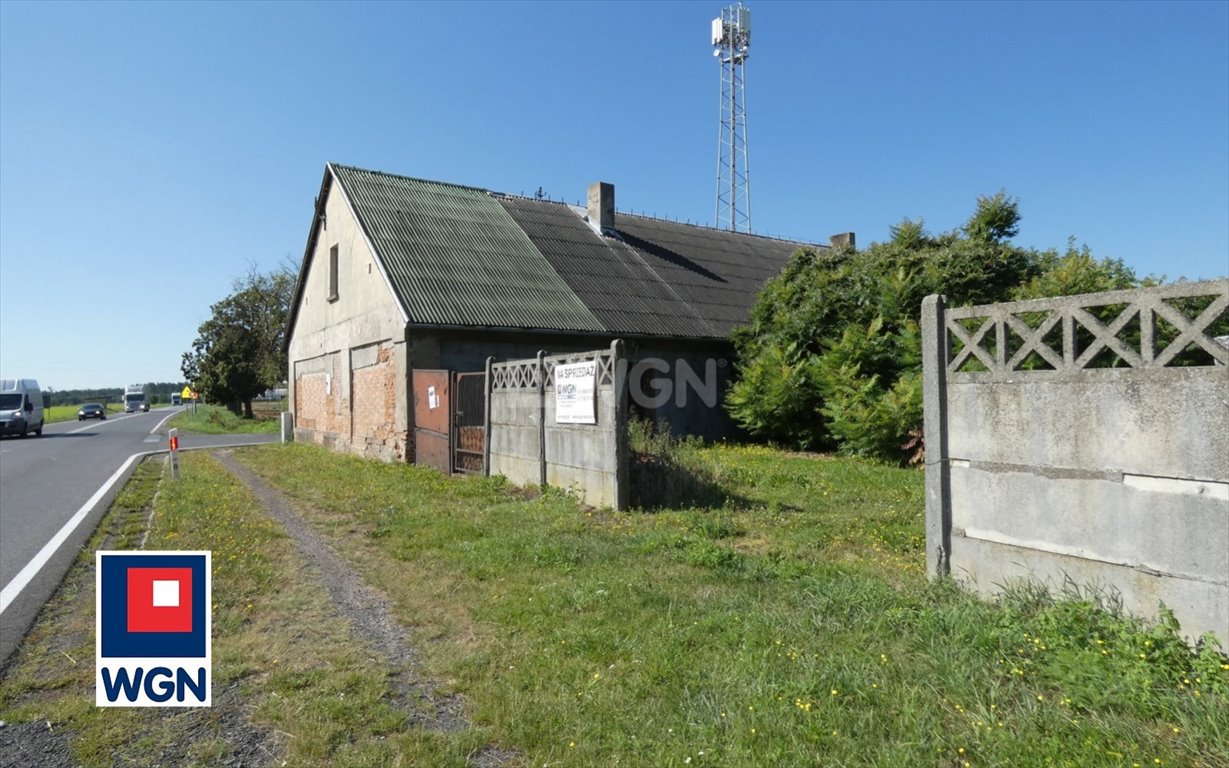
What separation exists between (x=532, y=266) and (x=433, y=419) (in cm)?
633

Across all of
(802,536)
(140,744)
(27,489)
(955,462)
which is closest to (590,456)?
(802,536)

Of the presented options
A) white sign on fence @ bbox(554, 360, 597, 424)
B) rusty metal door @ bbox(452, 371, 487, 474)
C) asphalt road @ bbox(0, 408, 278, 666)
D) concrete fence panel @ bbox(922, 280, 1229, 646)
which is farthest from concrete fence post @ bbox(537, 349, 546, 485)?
concrete fence panel @ bbox(922, 280, 1229, 646)

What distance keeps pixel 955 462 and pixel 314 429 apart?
2112 centimetres

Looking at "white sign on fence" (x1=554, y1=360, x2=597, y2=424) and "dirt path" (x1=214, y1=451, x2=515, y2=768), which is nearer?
"dirt path" (x1=214, y1=451, x2=515, y2=768)

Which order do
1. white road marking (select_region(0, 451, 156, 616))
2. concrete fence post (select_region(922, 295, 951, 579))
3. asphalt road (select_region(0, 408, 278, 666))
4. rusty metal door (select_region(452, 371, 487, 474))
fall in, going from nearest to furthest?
1. concrete fence post (select_region(922, 295, 951, 579))
2. asphalt road (select_region(0, 408, 278, 666))
3. white road marking (select_region(0, 451, 156, 616))
4. rusty metal door (select_region(452, 371, 487, 474))

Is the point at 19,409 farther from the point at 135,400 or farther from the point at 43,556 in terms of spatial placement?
the point at 135,400

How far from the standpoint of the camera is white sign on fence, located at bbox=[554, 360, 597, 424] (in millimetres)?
9727

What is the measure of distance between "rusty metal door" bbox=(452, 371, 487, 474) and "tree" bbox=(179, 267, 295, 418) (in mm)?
38932

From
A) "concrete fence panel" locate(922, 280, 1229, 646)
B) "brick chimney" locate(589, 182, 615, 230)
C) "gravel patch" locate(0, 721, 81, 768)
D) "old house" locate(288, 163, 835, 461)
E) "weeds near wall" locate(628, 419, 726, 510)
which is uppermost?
"brick chimney" locate(589, 182, 615, 230)

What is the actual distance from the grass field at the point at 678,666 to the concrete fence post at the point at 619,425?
1.85m

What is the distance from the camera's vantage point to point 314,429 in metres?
22.9

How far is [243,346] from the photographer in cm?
4966

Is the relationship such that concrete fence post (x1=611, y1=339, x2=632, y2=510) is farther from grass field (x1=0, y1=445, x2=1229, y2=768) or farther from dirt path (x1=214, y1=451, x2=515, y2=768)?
dirt path (x1=214, y1=451, x2=515, y2=768)

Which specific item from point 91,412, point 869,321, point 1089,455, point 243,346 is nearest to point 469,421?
point 869,321
